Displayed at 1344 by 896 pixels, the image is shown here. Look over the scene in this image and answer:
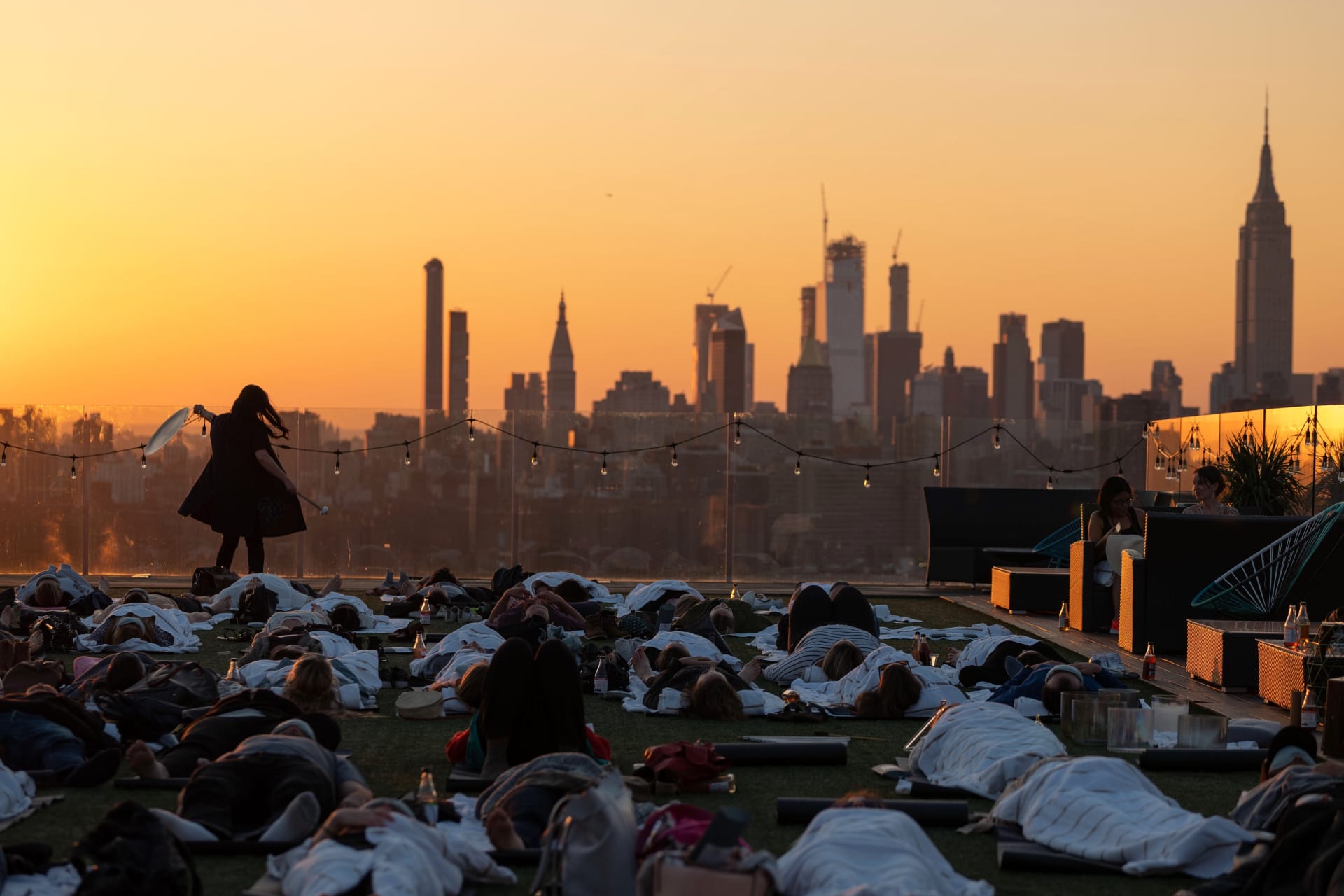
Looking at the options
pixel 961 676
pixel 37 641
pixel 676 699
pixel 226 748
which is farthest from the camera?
pixel 37 641

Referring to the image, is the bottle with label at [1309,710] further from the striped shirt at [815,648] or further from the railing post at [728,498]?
the railing post at [728,498]

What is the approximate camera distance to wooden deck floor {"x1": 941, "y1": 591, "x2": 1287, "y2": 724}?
25.6 ft

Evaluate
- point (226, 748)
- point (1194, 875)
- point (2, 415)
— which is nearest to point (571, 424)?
point (2, 415)

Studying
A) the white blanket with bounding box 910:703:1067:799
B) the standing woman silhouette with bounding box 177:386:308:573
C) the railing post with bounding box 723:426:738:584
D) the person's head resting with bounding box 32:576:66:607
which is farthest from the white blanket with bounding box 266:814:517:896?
the railing post with bounding box 723:426:738:584

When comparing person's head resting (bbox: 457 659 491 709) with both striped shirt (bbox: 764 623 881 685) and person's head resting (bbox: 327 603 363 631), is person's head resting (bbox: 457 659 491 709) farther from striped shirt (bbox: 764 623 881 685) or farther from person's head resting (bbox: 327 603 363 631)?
person's head resting (bbox: 327 603 363 631)

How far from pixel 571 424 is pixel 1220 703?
33.8ft

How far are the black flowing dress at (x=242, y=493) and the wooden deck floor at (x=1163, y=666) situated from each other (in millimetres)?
6383

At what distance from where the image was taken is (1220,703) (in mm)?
8016

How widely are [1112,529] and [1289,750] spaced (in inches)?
252

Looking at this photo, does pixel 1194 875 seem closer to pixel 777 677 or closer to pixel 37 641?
pixel 777 677

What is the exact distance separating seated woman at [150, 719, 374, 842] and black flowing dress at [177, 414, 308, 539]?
915 cm

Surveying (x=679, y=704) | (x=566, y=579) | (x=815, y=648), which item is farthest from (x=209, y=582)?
(x=679, y=704)

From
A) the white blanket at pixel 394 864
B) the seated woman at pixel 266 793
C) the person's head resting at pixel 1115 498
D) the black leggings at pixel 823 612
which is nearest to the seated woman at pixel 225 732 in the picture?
the seated woman at pixel 266 793

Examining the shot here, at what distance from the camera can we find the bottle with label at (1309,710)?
7.22 m
